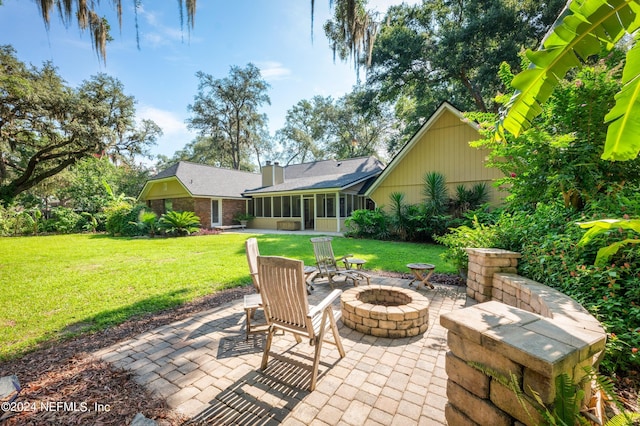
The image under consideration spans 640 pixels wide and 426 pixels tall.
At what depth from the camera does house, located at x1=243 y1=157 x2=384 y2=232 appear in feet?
58.8

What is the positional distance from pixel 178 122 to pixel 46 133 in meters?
20.5

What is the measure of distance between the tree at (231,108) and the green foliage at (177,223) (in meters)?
17.7

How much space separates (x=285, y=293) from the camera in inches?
109

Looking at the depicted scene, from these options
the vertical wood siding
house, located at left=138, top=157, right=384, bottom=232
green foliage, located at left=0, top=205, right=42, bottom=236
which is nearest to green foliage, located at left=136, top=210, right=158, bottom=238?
house, located at left=138, top=157, right=384, bottom=232

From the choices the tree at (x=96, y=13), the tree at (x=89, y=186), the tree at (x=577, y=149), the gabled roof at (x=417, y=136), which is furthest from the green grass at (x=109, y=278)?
the tree at (x=89, y=186)

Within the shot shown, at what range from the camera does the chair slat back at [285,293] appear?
2648 millimetres

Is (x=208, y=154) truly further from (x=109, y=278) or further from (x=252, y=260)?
(x=252, y=260)

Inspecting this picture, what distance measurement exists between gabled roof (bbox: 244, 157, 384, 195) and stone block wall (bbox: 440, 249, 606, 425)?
48.6 feet

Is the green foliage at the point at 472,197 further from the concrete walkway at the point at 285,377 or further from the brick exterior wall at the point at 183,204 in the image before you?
the brick exterior wall at the point at 183,204

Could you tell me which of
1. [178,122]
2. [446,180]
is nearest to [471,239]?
[446,180]

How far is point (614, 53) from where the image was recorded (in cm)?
434

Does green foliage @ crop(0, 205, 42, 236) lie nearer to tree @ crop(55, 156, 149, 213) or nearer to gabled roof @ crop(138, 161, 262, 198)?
tree @ crop(55, 156, 149, 213)

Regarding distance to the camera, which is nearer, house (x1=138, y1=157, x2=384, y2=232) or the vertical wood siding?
the vertical wood siding

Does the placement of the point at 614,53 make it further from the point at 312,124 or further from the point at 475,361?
the point at 312,124
